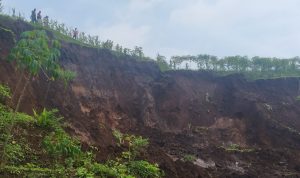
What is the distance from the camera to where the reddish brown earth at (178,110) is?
2355cm

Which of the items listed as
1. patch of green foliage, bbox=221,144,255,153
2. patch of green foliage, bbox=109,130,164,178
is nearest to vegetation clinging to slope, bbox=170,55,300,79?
patch of green foliage, bbox=221,144,255,153

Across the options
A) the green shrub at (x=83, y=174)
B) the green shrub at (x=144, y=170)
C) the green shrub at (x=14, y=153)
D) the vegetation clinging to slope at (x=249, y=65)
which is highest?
the vegetation clinging to slope at (x=249, y=65)

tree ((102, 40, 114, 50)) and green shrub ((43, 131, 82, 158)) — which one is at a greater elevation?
tree ((102, 40, 114, 50))

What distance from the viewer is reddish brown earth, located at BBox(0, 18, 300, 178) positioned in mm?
23547

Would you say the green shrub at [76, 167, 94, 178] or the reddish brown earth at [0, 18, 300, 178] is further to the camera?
Result: the reddish brown earth at [0, 18, 300, 178]

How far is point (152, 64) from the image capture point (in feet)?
131

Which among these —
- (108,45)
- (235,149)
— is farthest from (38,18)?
(235,149)

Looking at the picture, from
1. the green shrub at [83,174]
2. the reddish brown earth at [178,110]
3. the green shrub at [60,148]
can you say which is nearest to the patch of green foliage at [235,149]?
the reddish brown earth at [178,110]

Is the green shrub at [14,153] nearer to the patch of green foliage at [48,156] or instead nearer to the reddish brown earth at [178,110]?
the patch of green foliage at [48,156]

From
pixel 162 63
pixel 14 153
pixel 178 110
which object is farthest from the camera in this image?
pixel 162 63

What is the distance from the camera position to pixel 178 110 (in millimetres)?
34719

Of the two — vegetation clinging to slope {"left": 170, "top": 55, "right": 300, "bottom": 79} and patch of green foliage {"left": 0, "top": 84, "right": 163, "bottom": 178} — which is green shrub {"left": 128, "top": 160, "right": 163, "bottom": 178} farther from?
vegetation clinging to slope {"left": 170, "top": 55, "right": 300, "bottom": 79}

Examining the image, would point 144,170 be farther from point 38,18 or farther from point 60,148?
point 38,18

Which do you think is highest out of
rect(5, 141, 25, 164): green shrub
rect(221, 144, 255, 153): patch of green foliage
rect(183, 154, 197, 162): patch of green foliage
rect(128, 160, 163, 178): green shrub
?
rect(5, 141, 25, 164): green shrub
